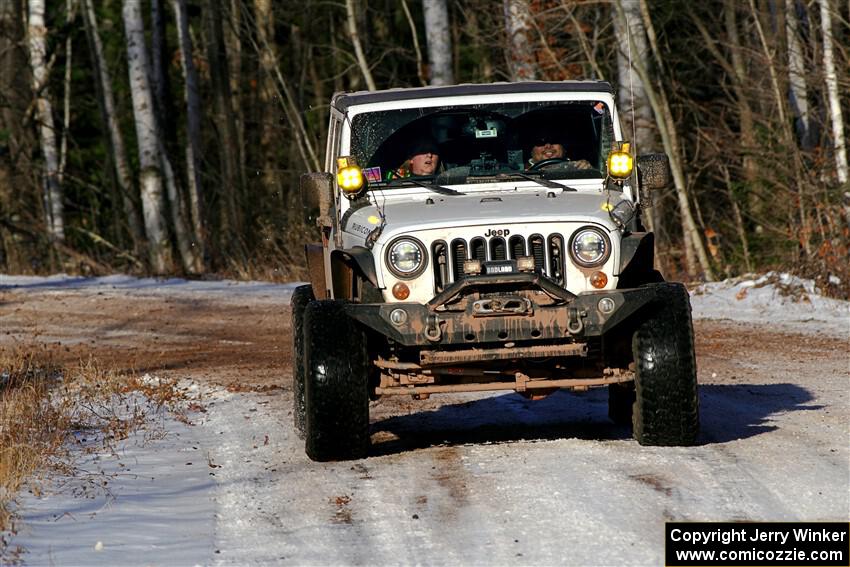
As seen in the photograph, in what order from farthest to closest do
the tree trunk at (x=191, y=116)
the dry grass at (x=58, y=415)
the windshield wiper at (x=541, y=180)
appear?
the tree trunk at (x=191, y=116)
the windshield wiper at (x=541, y=180)
the dry grass at (x=58, y=415)

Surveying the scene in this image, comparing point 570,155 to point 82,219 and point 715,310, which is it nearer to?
point 715,310

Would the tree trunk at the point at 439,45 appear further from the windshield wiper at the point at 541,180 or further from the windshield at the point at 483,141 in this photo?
the windshield wiper at the point at 541,180

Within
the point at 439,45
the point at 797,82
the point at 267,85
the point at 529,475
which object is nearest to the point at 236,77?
the point at 267,85

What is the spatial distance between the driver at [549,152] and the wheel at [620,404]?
1.40 m

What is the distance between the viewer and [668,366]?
25.4 ft

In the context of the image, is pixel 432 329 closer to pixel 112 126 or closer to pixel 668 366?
pixel 668 366

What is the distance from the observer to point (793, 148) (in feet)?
58.9

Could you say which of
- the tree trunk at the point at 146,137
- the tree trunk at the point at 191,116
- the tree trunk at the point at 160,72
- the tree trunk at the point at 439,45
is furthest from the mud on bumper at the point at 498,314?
the tree trunk at the point at 191,116

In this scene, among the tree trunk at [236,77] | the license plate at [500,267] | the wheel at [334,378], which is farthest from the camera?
the tree trunk at [236,77]

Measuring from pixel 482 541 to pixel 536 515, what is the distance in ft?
1.45

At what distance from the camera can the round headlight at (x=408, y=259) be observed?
782 cm

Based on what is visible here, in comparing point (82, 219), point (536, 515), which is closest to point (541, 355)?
point (536, 515)

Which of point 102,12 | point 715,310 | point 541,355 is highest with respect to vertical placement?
point 102,12

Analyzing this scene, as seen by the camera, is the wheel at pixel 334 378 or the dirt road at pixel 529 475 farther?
the wheel at pixel 334 378
